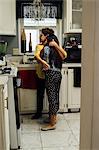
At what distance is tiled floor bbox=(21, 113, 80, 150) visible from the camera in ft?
9.43

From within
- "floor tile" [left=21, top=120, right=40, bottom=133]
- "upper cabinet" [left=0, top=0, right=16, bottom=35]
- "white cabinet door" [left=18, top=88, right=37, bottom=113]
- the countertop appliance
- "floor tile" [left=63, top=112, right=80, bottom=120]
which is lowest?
"floor tile" [left=21, top=120, right=40, bottom=133]

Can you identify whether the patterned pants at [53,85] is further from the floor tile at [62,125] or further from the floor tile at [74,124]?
the floor tile at [74,124]

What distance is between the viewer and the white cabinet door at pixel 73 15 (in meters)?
4.13

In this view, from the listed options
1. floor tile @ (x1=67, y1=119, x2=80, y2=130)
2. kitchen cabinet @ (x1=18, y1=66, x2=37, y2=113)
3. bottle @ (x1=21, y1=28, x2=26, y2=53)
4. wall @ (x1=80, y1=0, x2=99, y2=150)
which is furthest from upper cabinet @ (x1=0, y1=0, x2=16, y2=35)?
wall @ (x1=80, y1=0, x2=99, y2=150)

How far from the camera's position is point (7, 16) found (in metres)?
3.80

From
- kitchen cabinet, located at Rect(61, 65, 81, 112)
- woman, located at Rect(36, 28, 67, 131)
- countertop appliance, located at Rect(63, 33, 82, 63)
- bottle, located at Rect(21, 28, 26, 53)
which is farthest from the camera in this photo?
bottle, located at Rect(21, 28, 26, 53)

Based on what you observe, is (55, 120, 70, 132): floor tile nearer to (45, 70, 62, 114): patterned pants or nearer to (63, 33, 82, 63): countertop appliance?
(45, 70, 62, 114): patterned pants

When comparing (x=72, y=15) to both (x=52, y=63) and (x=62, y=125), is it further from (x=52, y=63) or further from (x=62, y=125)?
(x=62, y=125)

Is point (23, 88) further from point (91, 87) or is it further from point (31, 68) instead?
point (91, 87)

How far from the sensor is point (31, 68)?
3906mm

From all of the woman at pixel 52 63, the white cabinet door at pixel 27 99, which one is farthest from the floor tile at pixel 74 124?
the white cabinet door at pixel 27 99

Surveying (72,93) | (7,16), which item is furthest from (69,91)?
(7,16)

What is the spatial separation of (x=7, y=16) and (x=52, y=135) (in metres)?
2.02

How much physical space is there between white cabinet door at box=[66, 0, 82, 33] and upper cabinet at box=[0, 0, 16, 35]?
96 centimetres
